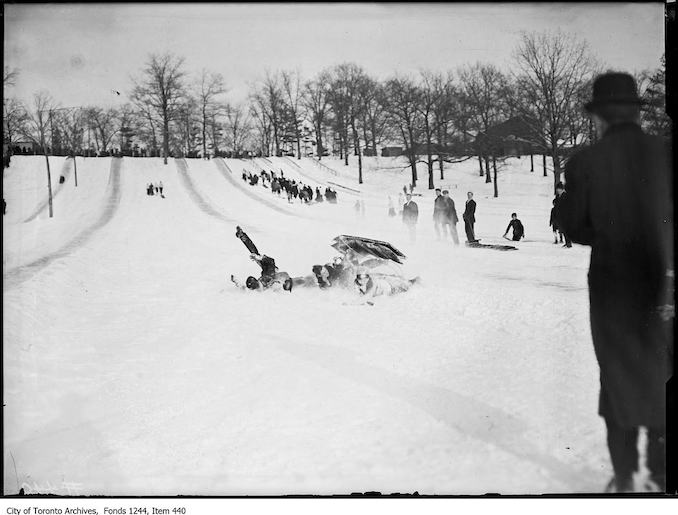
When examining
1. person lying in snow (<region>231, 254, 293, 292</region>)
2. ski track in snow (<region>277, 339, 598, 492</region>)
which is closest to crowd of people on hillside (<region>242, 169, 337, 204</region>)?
person lying in snow (<region>231, 254, 293, 292</region>)

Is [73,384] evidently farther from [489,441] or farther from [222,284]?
[489,441]

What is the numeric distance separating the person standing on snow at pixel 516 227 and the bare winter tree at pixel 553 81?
0.85ft

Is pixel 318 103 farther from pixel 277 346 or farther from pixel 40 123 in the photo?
pixel 40 123

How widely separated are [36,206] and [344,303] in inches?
63.0

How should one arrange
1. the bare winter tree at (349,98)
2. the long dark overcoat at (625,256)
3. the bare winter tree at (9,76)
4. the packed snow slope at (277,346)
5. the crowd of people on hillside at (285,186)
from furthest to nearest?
the crowd of people on hillside at (285,186) → the bare winter tree at (349,98) → the bare winter tree at (9,76) → the packed snow slope at (277,346) → the long dark overcoat at (625,256)

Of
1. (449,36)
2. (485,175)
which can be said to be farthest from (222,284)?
(449,36)

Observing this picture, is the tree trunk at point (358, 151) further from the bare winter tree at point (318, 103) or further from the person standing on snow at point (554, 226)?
the person standing on snow at point (554, 226)

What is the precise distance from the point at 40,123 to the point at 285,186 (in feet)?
4.17

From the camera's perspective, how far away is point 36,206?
2.49 meters

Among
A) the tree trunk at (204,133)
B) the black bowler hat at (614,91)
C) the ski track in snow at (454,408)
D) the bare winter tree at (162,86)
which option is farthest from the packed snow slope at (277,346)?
the black bowler hat at (614,91)

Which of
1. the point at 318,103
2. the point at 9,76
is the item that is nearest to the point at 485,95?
the point at 318,103

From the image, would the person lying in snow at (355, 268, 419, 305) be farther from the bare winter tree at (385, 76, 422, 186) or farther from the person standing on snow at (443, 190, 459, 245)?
the bare winter tree at (385, 76, 422, 186)

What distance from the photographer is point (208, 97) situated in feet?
8.52

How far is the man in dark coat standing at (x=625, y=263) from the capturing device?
202cm
